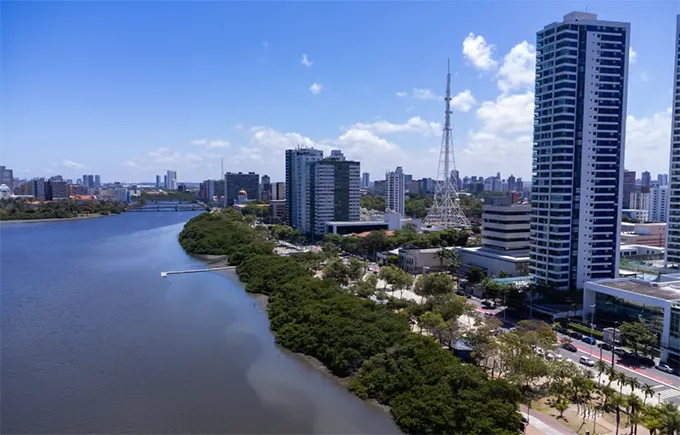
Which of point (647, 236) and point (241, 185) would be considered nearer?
point (647, 236)

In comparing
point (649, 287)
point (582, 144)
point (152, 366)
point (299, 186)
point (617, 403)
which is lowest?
point (152, 366)

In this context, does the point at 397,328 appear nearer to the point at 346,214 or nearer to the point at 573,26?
the point at 573,26

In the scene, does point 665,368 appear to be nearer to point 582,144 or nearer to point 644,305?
point 644,305

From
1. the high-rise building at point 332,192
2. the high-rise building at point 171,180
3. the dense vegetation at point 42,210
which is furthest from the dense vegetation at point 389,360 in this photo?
the high-rise building at point 171,180

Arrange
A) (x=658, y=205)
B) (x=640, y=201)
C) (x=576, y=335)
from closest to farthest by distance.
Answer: (x=576, y=335) < (x=658, y=205) < (x=640, y=201)

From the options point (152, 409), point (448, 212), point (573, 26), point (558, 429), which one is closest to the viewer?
point (558, 429)

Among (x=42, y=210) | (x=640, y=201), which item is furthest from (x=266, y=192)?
(x=640, y=201)

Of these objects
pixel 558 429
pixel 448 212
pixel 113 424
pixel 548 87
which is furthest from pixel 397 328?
pixel 448 212
